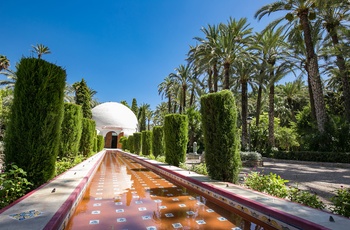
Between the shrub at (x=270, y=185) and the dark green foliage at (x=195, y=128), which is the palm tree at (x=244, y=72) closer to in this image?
the dark green foliage at (x=195, y=128)

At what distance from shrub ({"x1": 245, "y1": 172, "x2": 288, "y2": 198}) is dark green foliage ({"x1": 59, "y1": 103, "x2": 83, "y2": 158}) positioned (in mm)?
8771

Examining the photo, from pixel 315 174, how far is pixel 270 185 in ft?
24.8

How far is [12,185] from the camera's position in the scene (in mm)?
4852

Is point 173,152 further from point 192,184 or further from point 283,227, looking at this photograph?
point 283,227

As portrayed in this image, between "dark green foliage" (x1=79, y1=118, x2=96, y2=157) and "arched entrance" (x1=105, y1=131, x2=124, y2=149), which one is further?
"arched entrance" (x1=105, y1=131, x2=124, y2=149)

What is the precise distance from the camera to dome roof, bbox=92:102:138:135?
57906 millimetres

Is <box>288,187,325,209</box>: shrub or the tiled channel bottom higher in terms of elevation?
<box>288,187,325,209</box>: shrub

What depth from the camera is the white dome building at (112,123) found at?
57938 mm

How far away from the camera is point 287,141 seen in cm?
2956

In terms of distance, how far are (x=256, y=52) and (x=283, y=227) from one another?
2219 cm

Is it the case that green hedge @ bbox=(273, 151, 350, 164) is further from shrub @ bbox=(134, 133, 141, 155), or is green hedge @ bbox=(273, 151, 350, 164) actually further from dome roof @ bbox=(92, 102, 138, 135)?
dome roof @ bbox=(92, 102, 138, 135)

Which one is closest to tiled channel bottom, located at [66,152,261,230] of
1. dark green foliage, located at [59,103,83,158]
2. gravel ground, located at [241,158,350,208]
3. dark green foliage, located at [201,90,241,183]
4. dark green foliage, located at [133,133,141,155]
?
dark green foliage, located at [201,90,241,183]

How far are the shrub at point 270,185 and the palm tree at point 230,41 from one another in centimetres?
1348

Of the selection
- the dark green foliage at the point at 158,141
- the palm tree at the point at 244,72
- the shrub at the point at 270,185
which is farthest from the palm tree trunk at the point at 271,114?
the shrub at the point at 270,185
